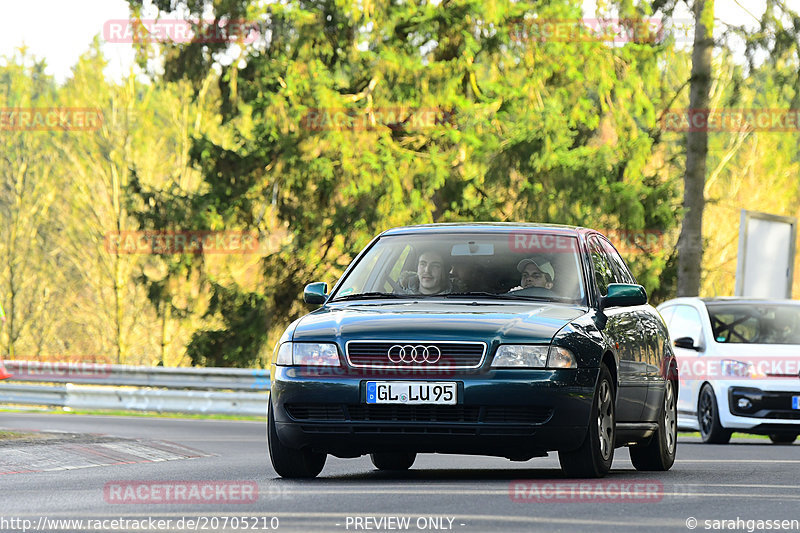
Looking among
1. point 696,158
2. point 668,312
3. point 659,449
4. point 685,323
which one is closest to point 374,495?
point 659,449

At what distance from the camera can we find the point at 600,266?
1087cm

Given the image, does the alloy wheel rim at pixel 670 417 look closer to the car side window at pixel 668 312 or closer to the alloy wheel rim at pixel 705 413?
the alloy wheel rim at pixel 705 413

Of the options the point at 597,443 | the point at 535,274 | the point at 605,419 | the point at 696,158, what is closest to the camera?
the point at 597,443

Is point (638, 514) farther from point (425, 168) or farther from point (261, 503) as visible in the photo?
point (425, 168)

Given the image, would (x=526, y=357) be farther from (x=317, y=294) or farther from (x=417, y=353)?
(x=317, y=294)

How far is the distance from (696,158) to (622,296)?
1807 cm

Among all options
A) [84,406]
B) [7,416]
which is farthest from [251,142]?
[7,416]

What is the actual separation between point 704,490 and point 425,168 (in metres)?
21.9

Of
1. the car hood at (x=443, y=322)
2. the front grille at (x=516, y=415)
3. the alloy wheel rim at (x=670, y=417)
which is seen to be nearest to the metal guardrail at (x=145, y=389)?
the alloy wheel rim at (x=670, y=417)

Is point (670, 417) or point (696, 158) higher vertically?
point (696, 158)

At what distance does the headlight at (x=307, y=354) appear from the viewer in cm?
923

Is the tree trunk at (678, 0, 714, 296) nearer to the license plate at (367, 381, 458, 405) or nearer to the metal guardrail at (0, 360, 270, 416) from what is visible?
the metal guardrail at (0, 360, 270, 416)

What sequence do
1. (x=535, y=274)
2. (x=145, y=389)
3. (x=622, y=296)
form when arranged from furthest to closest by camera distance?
(x=145, y=389)
(x=535, y=274)
(x=622, y=296)

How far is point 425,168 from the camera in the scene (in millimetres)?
30906
